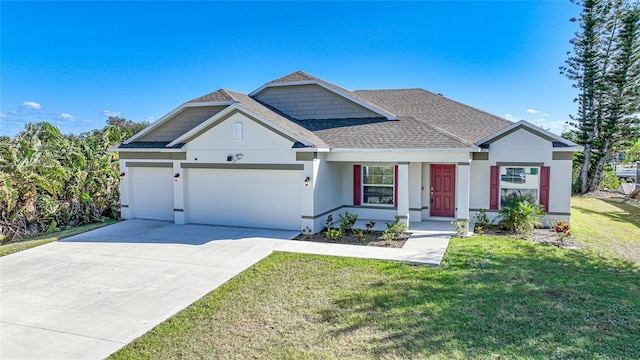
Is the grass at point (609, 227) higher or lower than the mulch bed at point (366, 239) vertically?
lower

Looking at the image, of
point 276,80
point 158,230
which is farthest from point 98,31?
point 158,230

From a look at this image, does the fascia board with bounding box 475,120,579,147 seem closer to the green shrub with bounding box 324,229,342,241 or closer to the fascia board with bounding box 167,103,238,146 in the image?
the green shrub with bounding box 324,229,342,241

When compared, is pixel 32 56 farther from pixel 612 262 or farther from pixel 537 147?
pixel 612 262

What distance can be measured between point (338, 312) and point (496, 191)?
9982 millimetres

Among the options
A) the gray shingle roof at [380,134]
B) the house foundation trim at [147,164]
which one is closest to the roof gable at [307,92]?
the gray shingle roof at [380,134]

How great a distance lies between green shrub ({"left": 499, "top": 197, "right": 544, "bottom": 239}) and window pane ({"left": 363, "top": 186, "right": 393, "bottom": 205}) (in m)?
4.08

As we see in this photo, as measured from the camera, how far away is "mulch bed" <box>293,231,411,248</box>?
11.0m

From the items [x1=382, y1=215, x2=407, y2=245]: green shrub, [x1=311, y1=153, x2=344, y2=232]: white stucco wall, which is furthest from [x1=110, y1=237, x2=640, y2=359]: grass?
[x1=311, y1=153, x2=344, y2=232]: white stucco wall

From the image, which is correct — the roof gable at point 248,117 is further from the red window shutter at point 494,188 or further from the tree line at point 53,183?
the red window shutter at point 494,188

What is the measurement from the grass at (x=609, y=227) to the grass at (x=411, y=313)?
6.08 ft

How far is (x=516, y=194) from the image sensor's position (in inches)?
540

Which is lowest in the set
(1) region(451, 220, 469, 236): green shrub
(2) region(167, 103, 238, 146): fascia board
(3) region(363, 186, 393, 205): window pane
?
(1) region(451, 220, 469, 236): green shrub

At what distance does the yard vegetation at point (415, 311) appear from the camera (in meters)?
→ 5.14

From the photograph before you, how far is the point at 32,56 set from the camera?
23.1 metres
